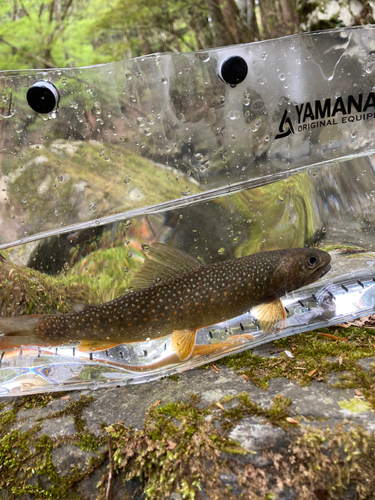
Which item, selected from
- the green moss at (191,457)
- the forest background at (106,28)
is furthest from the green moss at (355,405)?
the forest background at (106,28)

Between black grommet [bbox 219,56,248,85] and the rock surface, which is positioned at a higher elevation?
black grommet [bbox 219,56,248,85]

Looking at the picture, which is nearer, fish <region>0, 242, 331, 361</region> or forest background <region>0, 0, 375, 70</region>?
fish <region>0, 242, 331, 361</region>

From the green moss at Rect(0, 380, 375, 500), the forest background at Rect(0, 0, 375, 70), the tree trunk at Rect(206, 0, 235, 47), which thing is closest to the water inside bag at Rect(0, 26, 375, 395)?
the green moss at Rect(0, 380, 375, 500)

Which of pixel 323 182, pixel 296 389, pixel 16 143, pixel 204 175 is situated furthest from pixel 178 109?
pixel 296 389

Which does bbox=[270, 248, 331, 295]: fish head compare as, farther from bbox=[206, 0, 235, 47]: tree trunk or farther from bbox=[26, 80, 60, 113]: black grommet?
bbox=[206, 0, 235, 47]: tree trunk

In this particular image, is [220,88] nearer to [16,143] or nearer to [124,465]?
[16,143]

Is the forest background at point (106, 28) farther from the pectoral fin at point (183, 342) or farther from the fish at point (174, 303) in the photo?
the pectoral fin at point (183, 342)
